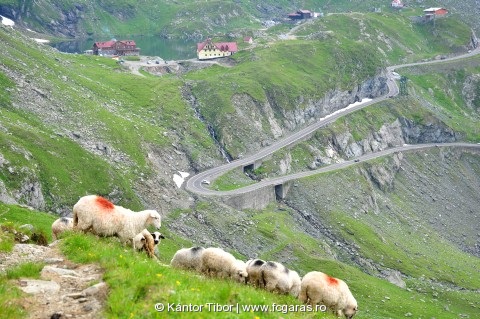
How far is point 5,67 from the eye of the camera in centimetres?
11544

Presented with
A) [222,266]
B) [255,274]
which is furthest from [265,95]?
[222,266]

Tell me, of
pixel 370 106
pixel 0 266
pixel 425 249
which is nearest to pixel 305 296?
pixel 0 266

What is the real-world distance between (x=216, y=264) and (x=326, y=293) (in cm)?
659

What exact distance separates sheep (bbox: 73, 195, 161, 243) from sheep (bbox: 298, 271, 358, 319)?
34.5 feet

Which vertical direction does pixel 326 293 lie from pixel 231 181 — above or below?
above

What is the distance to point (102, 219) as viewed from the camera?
32656 millimetres

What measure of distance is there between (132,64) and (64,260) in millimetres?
171998

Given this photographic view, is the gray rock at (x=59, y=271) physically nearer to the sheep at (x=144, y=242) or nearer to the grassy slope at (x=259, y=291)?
the grassy slope at (x=259, y=291)

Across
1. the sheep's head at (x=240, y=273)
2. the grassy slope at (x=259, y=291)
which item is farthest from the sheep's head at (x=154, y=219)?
the sheep's head at (x=240, y=273)

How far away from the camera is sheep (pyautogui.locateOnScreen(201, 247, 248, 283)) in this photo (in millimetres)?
34531

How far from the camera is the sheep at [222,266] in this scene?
113 ft

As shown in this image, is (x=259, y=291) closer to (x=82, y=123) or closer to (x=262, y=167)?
(x=82, y=123)

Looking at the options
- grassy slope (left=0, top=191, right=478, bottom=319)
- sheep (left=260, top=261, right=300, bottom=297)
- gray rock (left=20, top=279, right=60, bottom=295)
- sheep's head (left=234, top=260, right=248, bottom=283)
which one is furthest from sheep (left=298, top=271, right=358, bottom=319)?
gray rock (left=20, top=279, right=60, bottom=295)

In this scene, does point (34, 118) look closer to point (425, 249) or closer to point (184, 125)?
point (184, 125)
